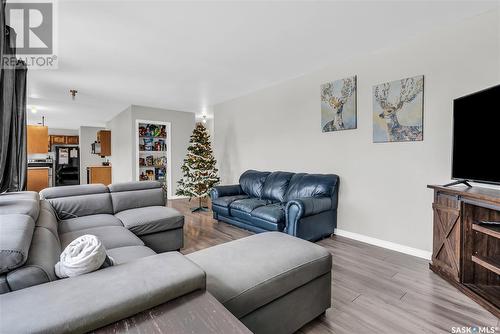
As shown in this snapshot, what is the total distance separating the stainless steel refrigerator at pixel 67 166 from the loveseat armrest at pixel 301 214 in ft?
32.4

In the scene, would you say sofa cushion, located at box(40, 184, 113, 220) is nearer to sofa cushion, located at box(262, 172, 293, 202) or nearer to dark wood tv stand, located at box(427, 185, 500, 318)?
sofa cushion, located at box(262, 172, 293, 202)

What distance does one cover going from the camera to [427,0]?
2160 mm

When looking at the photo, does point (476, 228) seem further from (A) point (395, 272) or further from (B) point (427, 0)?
(B) point (427, 0)

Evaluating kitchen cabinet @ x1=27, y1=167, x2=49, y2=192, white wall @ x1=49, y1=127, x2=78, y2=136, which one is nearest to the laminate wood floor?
kitchen cabinet @ x1=27, y1=167, x2=49, y2=192

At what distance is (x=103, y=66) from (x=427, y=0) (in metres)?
3.97

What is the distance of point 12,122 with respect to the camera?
2.46 meters

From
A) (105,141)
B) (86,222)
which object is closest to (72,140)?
(105,141)

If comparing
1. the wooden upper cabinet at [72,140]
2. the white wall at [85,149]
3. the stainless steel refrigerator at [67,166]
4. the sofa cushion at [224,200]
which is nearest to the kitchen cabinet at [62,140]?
the wooden upper cabinet at [72,140]

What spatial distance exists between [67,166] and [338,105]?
34.6ft

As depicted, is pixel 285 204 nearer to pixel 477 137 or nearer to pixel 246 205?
pixel 246 205

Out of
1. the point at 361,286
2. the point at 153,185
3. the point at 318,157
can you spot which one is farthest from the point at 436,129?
the point at 153,185

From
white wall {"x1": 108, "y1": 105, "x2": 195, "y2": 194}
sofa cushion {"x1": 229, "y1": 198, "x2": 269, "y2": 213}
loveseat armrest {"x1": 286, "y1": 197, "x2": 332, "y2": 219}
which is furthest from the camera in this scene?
white wall {"x1": 108, "y1": 105, "x2": 195, "y2": 194}

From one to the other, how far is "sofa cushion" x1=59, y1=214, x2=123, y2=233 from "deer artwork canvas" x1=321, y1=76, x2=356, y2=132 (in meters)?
3.04

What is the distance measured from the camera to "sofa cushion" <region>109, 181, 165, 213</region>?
318cm
